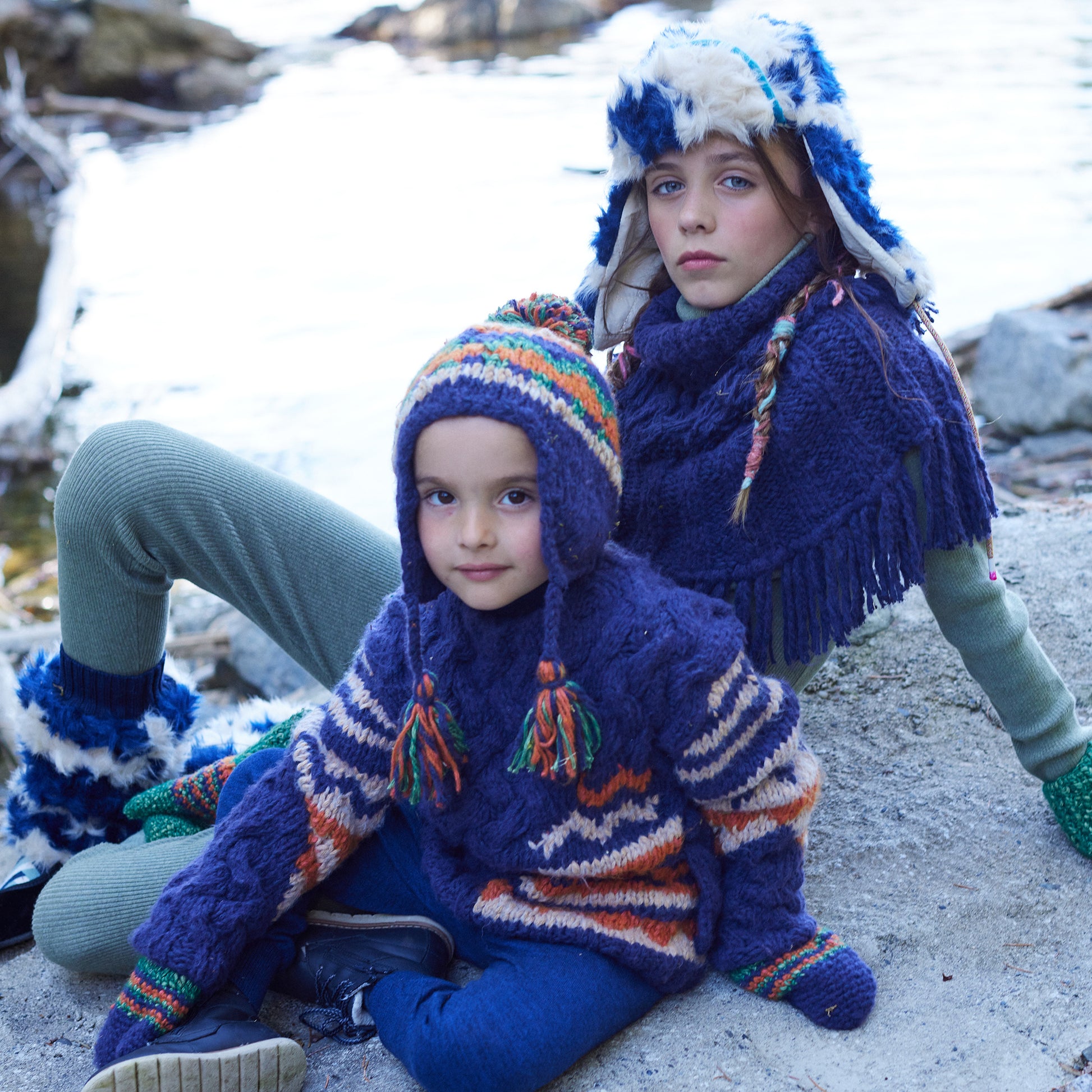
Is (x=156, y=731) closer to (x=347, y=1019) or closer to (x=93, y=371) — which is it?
(x=347, y=1019)

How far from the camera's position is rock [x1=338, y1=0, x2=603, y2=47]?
17.5 m

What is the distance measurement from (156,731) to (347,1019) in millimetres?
664

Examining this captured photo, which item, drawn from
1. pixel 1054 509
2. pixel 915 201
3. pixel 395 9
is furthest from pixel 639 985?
pixel 395 9

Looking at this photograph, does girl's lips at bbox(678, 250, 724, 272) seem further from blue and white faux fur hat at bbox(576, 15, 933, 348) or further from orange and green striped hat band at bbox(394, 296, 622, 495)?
orange and green striped hat band at bbox(394, 296, 622, 495)

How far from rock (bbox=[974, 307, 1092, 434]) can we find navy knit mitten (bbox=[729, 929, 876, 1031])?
333 cm

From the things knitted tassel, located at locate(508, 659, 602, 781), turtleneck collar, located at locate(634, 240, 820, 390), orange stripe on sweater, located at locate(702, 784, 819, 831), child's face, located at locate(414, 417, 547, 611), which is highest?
turtleneck collar, located at locate(634, 240, 820, 390)

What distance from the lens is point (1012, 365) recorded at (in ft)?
16.0

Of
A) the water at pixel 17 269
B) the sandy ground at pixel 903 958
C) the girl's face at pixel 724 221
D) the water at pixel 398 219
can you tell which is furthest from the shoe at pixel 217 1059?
the water at pixel 17 269

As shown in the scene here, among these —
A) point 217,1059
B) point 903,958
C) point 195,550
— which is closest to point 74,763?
point 195,550

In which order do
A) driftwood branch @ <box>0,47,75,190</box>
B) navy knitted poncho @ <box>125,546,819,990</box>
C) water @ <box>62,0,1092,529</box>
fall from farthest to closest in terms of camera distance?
driftwood branch @ <box>0,47,75,190</box>, water @ <box>62,0,1092,529</box>, navy knitted poncho @ <box>125,546,819,990</box>

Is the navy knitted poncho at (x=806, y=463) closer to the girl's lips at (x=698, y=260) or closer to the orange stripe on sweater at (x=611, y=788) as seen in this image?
the girl's lips at (x=698, y=260)

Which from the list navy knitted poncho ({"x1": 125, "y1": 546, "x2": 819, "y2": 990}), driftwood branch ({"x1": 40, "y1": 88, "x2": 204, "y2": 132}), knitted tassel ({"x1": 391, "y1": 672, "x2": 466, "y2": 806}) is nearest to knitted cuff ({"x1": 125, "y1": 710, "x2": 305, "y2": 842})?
navy knitted poncho ({"x1": 125, "y1": 546, "x2": 819, "y2": 990})

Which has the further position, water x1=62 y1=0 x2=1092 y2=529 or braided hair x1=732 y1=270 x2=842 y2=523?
water x1=62 y1=0 x2=1092 y2=529

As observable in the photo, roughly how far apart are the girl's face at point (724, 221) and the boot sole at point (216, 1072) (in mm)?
1215
